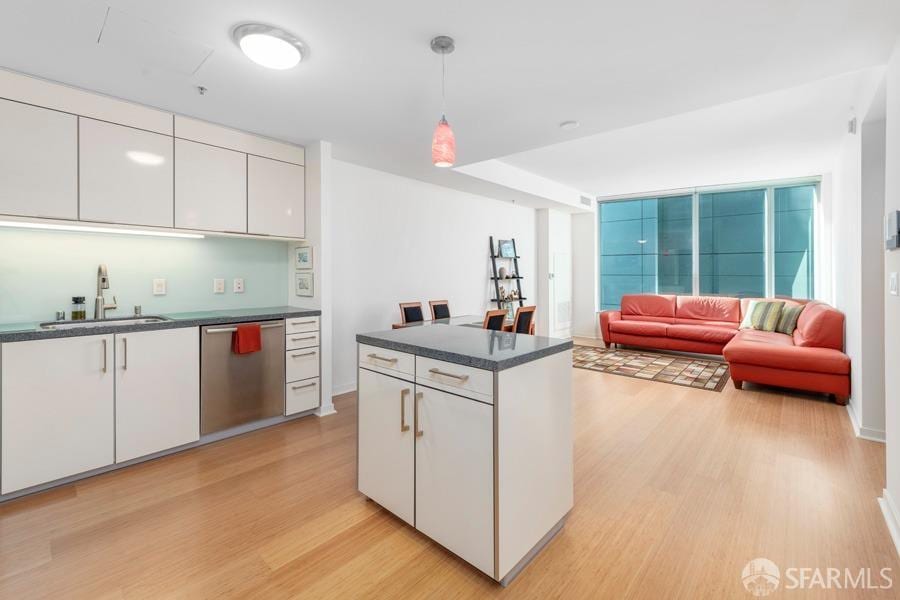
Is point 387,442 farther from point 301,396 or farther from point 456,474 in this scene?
point 301,396

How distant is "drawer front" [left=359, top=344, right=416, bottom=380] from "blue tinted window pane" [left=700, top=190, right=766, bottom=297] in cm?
669

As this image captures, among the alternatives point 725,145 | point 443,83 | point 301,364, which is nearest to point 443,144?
point 443,83

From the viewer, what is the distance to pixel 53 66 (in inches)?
93.4

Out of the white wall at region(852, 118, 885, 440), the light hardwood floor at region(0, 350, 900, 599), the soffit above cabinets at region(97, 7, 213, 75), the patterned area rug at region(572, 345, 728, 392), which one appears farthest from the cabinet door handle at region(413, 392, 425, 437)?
the patterned area rug at region(572, 345, 728, 392)

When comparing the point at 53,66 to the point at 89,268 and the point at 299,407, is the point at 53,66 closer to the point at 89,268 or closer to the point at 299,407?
the point at 89,268

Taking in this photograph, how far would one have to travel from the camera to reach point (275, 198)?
11.7ft

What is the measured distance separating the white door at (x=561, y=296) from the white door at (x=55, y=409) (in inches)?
245

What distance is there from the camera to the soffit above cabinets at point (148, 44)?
1.99 metres

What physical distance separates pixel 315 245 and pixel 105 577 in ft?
8.47

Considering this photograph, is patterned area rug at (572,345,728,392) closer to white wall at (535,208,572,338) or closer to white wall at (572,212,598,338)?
white wall at (535,208,572,338)

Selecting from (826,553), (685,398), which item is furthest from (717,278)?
(826,553)

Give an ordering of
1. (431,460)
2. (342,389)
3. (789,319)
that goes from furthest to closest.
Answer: (789,319) → (342,389) → (431,460)

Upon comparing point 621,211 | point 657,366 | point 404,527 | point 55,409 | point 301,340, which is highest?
point 621,211

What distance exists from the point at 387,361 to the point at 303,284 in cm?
212
